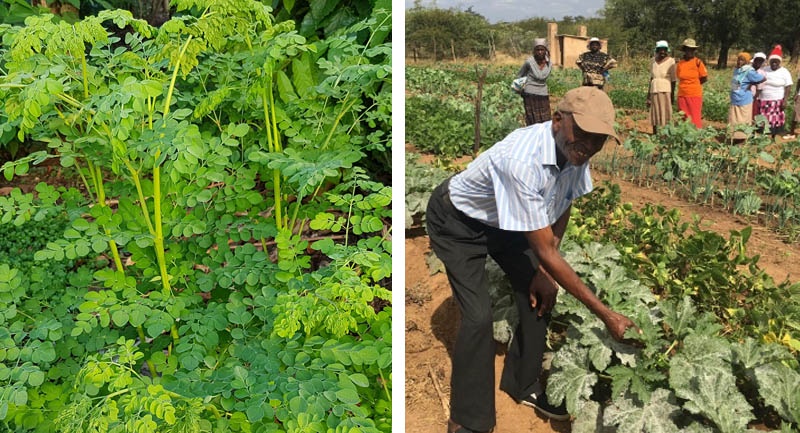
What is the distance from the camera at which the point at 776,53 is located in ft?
5.28

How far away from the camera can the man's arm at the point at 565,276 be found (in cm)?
189

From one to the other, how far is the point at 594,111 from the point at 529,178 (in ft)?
0.85

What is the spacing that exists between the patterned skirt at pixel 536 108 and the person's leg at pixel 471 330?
0.38 meters

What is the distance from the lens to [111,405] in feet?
6.49

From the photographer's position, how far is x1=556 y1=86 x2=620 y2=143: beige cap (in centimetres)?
173

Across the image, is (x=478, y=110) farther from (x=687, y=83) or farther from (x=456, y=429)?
(x=456, y=429)

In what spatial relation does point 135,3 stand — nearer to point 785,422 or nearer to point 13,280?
point 13,280

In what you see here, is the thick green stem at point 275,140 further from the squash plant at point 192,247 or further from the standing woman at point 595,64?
the standing woman at point 595,64

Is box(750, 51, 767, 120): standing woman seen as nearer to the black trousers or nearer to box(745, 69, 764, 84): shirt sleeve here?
box(745, 69, 764, 84): shirt sleeve

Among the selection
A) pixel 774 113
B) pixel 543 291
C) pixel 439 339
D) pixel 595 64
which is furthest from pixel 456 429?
pixel 774 113

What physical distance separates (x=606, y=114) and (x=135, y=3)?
5.21 meters

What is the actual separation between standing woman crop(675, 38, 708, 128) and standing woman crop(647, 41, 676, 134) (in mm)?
24

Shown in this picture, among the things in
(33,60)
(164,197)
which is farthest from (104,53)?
(164,197)

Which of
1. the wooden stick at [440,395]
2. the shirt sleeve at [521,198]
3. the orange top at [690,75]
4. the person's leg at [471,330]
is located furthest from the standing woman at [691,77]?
the wooden stick at [440,395]
